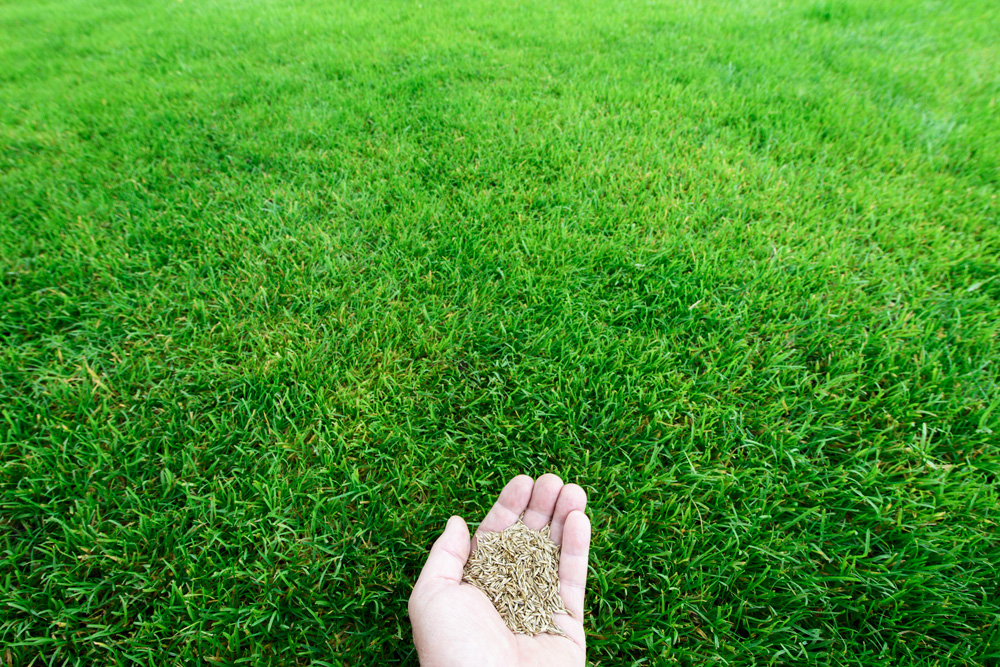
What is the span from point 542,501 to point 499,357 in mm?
665

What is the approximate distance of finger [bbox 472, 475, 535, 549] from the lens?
1572mm

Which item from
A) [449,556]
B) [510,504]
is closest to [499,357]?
[510,504]

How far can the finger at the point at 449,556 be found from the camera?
1354mm

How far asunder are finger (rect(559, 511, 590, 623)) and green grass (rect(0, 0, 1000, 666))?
8cm

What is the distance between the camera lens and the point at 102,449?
1.69m

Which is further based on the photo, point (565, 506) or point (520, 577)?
point (565, 506)

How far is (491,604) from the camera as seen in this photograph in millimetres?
1395

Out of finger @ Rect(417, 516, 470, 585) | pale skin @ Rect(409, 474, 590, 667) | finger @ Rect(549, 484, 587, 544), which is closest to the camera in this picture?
pale skin @ Rect(409, 474, 590, 667)

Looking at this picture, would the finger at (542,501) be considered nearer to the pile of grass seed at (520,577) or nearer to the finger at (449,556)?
the pile of grass seed at (520,577)

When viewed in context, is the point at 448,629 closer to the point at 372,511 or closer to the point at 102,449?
the point at 372,511

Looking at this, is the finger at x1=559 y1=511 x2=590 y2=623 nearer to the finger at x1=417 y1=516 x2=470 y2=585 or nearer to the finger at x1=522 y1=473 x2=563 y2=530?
the finger at x1=522 y1=473 x2=563 y2=530

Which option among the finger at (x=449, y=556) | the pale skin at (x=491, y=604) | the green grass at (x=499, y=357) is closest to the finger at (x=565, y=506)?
the pale skin at (x=491, y=604)

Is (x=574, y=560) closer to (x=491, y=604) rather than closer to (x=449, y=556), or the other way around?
(x=491, y=604)

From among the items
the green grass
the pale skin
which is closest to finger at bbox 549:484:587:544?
the pale skin
